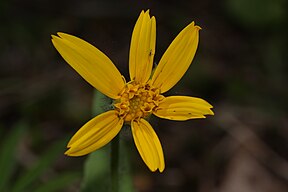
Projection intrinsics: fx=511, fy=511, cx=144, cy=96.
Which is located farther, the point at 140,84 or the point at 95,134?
the point at 140,84

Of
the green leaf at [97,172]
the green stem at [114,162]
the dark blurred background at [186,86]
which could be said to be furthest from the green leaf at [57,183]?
the dark blurred background at [186,86]

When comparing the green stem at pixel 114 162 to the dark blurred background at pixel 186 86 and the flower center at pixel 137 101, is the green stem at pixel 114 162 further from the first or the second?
the dark blurred background at pixel 186 86

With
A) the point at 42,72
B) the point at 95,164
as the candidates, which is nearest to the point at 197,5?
the point at 42,72

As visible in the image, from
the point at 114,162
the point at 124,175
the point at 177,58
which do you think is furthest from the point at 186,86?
the point at 114,162

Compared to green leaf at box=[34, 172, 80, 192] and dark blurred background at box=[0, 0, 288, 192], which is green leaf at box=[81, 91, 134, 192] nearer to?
green leaf at box=[34, 172, 80, 192]

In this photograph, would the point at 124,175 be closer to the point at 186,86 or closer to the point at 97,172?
the point at 97,172

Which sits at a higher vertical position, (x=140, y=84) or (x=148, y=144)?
(x=140, y=84)

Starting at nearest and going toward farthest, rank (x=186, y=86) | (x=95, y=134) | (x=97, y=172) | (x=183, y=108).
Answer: (x=95, y=134), (x=183, y=108), (x=97, y=172), (x=186, y=86)

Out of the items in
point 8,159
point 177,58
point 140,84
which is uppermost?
point 177,58
